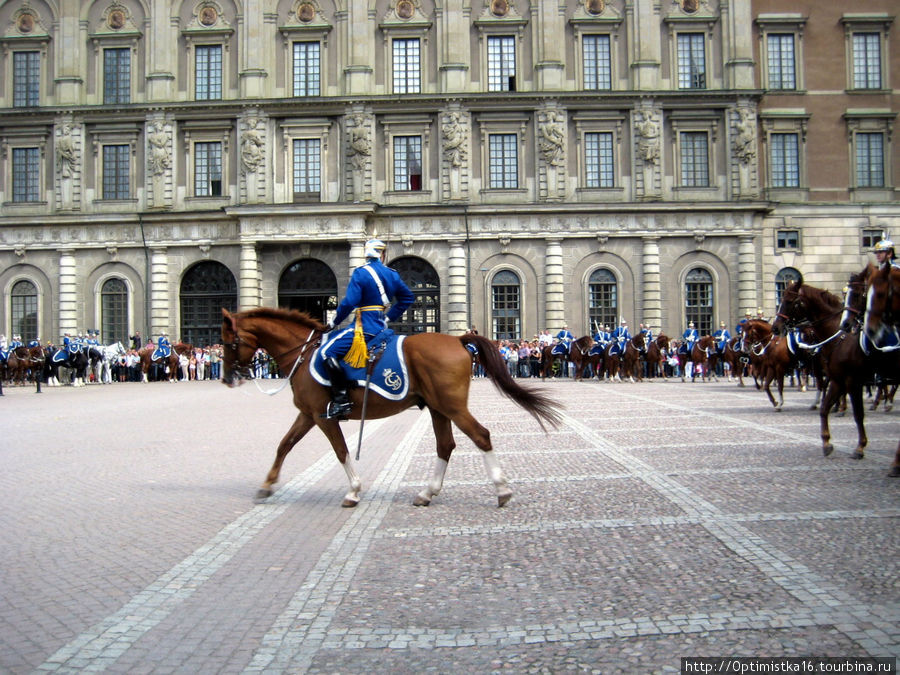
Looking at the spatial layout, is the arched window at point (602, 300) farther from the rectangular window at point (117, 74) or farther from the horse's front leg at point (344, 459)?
the horse's front leg at point (344, 459)

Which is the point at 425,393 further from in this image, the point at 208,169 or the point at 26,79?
the point at 26,79

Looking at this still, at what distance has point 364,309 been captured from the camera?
8664mm

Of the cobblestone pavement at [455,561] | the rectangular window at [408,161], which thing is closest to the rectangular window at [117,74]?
the rectangular window at [408,161]

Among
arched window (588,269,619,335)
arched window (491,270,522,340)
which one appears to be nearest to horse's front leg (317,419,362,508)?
arched window (491,270,522,340)

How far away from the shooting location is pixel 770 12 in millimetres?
41969

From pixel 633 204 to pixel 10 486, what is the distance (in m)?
34.4

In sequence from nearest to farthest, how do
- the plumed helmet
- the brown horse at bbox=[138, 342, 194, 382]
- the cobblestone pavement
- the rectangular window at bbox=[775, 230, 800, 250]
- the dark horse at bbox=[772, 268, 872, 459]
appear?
the cobblestone pavement < the plumed helmet < the dark horse at bbox=[772, 268, 872, 459] < the brown horse at bbox=[138, 342, 194, 382] < the rectangular window at bbox=[775, 230, 800, 250]

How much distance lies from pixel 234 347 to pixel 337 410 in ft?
5.59

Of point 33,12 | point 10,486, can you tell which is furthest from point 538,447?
point 33,12

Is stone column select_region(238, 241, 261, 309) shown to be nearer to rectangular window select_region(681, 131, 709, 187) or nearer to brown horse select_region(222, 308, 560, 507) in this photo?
rectangular window select_region(681, 131, 709, 187)

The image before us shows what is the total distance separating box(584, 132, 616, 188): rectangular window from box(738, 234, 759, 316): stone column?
7.01m

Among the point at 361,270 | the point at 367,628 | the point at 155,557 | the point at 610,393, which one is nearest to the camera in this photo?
the point at 367,628

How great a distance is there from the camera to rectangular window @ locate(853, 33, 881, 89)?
42.1 m

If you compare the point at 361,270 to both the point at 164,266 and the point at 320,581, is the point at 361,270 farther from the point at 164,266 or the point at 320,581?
the point at 164,266
